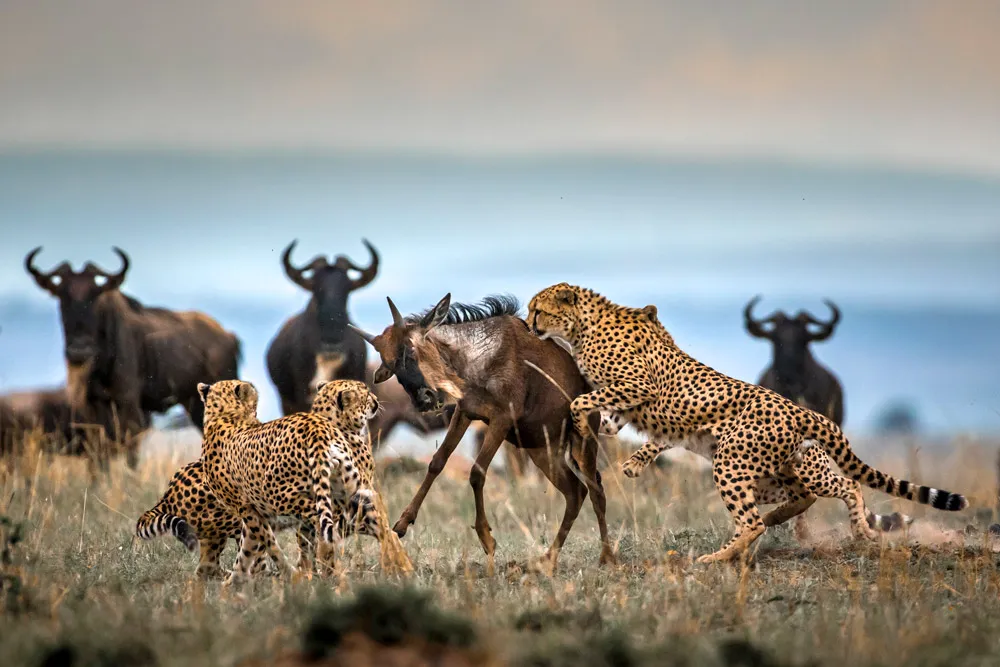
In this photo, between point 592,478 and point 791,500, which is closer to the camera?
point 791,500

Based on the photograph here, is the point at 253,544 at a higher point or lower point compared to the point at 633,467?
lower

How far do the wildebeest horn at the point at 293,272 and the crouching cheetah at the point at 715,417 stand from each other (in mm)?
9418

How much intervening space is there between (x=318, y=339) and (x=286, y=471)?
404 inches

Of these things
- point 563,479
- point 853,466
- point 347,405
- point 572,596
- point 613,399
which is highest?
point 613,399

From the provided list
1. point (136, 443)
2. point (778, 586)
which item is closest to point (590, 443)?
→ point (778, 586)

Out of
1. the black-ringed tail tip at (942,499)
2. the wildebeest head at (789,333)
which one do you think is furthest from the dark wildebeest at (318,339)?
the black-ringed tail tip at (942,499)

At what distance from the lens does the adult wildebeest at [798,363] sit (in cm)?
1819

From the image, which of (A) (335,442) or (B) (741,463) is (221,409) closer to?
(A) (335,442)

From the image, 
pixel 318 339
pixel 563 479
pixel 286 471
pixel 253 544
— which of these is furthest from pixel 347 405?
pixel 318 339

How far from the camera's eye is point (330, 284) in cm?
1877

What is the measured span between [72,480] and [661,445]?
335 inches

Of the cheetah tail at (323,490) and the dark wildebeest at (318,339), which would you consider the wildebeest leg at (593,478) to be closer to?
the cheetah tail at (323,490)

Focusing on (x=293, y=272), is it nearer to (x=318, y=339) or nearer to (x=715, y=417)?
(x=318, y=339)

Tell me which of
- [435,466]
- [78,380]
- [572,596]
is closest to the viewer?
[572,596]
